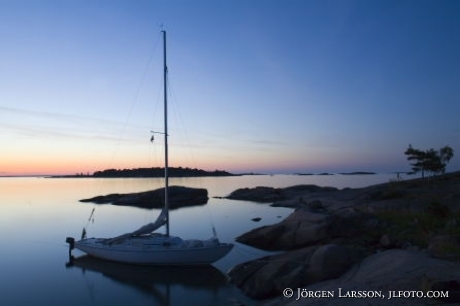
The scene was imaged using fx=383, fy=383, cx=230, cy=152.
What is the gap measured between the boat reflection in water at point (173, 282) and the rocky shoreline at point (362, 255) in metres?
1.02

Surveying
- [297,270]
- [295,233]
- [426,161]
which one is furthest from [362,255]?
[426,161]

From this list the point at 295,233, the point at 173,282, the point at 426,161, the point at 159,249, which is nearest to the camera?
the point at 173,282

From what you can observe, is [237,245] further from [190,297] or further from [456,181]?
[456,181]

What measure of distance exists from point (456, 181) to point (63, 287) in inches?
1618

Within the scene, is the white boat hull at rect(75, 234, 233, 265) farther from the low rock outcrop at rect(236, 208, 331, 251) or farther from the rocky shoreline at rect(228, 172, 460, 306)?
the low rock outcrop at rect(236, 208, 331, 251)

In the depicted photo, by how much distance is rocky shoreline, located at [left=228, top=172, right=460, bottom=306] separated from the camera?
11.5 meters

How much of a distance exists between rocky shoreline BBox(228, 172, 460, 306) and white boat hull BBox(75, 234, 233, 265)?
7.13 ft

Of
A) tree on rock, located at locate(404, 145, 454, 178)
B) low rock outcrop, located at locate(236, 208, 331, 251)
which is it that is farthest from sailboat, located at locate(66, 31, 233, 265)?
tree on rock, located at locate(404, 145, 454, 178)

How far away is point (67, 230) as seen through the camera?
40.1 metres

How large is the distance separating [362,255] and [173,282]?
32.4ft

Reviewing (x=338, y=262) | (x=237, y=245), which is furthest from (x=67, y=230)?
(x=338, y=262)

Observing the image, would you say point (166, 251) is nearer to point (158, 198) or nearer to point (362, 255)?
point (362, 255)

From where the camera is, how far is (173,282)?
20.6 meters

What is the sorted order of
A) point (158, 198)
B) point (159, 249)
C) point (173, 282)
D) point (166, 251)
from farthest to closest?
point (158, 198)
point (159, 249)
point (166, 251)
point (173, 282)
